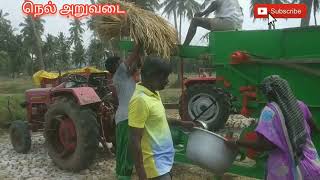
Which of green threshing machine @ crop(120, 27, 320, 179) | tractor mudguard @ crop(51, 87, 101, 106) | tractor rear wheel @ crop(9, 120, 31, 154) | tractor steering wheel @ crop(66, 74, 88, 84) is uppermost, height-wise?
green threshing machine @ crop(120, 27, 320, 179)

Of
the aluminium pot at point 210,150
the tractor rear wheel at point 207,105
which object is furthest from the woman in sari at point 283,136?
the tractor rear wheel at point 207,105

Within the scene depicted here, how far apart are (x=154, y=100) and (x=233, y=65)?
270 cm

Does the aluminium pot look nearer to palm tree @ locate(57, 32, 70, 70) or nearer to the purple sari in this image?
the purple sari

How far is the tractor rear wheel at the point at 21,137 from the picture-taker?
896 centimetres

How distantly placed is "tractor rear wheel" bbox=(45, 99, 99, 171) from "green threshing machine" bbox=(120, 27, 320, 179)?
142 centimetres

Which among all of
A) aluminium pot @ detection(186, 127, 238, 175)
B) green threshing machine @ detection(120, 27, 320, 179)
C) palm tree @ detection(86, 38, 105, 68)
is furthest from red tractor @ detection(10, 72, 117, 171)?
aluminium pot @ detection(186, 127, 238, 175)

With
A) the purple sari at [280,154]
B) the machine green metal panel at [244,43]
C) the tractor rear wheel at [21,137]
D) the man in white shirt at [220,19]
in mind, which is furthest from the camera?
the tractor rear wheel at [21,137]

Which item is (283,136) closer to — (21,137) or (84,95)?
(84,95)

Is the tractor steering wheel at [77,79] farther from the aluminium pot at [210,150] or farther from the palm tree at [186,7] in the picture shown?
the palm tree at [186,7]

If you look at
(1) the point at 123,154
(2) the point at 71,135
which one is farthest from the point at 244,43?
(2) the point at 71,135

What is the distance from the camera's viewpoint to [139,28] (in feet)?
19.2

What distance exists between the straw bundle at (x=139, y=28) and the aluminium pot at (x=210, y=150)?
1803mm

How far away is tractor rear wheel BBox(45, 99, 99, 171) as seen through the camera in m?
7.24

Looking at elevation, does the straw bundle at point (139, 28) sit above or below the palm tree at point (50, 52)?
above
